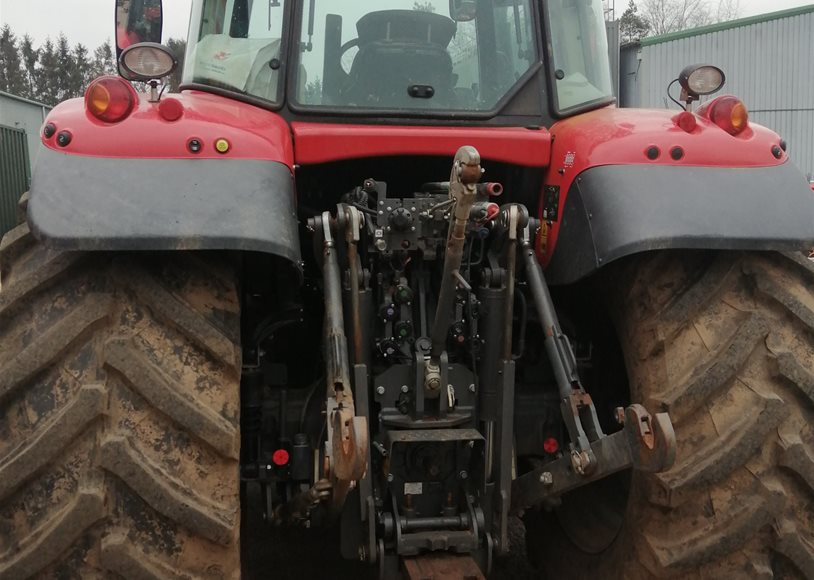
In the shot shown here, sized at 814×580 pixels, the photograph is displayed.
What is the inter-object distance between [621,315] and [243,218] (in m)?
1.34

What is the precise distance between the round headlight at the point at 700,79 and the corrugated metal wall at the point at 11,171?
18.6m

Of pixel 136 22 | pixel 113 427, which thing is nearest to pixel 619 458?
pixel 113 427

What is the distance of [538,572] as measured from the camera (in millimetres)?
4082

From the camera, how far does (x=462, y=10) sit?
3568 mm

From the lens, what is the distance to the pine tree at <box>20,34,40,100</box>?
156 ft

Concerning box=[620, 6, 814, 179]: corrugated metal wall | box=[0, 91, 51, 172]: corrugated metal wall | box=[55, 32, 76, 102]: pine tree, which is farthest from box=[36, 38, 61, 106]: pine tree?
box=[620, 6, 814, 179]: corrugated metal wall

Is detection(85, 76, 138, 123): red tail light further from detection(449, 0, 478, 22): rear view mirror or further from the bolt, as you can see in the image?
the bolt

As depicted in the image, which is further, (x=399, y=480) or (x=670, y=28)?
(x=670, y=28)

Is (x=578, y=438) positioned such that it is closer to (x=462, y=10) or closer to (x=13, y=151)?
(x=462, y=10)

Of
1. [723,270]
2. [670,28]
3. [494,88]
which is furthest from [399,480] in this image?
[670,28]

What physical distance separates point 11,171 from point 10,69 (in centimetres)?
3144

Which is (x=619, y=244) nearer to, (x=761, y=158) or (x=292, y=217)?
(x=761, y=158)

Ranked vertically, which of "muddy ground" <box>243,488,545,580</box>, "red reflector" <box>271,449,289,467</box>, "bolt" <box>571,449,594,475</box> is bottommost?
"muddy ground" <box>243,488,545,580</box>

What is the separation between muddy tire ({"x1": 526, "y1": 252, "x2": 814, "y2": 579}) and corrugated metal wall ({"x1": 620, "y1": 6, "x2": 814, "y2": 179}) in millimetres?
20369
